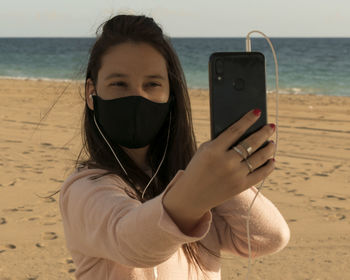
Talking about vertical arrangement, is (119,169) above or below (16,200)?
above

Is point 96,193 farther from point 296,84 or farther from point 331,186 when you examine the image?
point 296,84

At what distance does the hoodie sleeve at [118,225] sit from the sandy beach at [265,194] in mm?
1344

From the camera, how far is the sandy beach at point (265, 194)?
3977 mm

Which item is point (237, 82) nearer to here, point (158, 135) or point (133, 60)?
point (133, 60)

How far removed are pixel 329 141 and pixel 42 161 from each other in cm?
448

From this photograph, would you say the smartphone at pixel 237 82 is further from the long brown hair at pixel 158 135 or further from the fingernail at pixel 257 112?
the long brown hair at pixel 158 135

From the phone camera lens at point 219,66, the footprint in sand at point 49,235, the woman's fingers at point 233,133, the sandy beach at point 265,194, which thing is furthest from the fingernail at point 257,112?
the footprint in sand at point 49,235

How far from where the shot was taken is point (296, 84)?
69.4 ft

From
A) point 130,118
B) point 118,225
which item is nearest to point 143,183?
point 130,118

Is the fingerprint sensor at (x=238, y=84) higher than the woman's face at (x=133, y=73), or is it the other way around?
the fingerprint sensor at (x=238, y=84)

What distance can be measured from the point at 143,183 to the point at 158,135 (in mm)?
250

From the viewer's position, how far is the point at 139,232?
1009mm

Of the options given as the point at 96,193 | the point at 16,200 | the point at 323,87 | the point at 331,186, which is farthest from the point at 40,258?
the point at 323,87

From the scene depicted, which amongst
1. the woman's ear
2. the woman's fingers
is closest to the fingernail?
the woman's fingers
